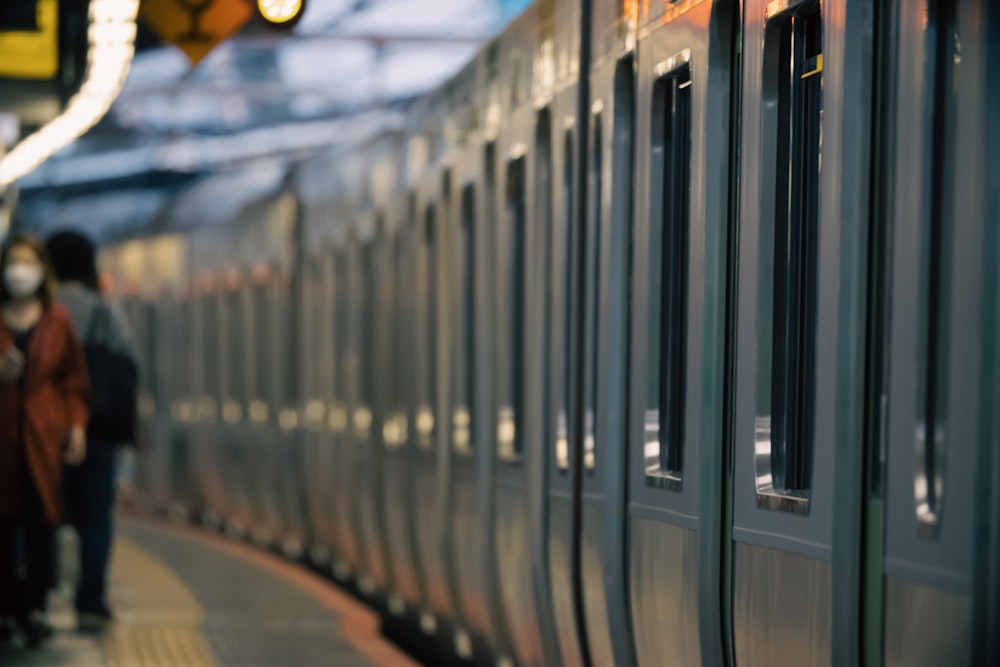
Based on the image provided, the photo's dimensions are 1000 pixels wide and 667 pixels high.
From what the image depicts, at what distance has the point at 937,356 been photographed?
3.87 metres

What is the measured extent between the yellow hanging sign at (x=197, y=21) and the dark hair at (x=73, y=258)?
204 centimetres

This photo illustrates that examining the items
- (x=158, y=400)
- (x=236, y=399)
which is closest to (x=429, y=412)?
(x=236, y=399)

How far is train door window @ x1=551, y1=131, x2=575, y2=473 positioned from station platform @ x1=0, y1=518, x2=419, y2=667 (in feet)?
8.42

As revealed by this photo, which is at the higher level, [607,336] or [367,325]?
[607,336]

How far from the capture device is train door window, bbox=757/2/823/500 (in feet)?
15.1

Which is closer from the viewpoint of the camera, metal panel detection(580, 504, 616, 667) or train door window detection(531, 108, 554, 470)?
metal panel detection(580, 504, 616, 667)

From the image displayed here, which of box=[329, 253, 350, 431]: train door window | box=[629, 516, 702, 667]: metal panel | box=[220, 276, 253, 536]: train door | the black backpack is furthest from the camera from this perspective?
box=[220, 276, 253, 536]: train door

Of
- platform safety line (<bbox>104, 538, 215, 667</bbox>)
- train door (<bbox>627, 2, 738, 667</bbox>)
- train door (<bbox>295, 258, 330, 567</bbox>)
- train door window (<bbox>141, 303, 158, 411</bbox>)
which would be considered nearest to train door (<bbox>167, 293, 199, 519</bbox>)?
train door window (<bbox>141, 303, 158, 411</bbox>)

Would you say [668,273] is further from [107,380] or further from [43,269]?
[107,380]

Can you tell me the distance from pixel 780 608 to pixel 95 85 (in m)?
6.77

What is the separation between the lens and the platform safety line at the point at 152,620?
9156 millimetres

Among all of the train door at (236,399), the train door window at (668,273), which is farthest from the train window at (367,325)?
the train door window at (668,273)

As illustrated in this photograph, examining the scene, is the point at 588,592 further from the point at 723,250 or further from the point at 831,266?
the point at 831,266

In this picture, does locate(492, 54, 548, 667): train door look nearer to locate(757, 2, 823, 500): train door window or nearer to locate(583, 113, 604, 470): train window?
locate(583, 113, 604, 470): train window
